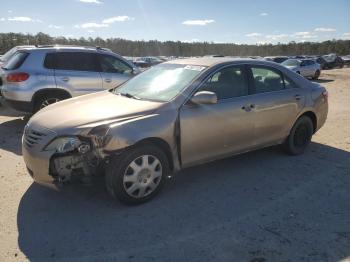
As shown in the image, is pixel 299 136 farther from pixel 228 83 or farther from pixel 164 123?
pixel 164 123

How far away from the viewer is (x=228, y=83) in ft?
17.7

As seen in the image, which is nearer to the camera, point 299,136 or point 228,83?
point 228,83

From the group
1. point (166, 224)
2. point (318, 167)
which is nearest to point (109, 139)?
point (166, 224)

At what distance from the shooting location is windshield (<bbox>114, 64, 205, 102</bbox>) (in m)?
4.97

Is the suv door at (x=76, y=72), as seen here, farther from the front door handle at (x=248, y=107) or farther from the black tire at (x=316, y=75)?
the black tire at (x=316, y=75)

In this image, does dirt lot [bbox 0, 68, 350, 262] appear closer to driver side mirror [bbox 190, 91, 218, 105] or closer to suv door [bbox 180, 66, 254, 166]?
suv door [bbox 180, 66, 254, 166]

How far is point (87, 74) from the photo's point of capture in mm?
8977

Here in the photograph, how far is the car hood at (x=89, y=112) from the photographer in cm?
427

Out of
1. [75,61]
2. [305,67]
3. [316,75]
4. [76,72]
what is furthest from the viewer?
[316,75]

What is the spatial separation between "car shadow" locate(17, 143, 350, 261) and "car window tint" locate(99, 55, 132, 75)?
14.9 ft

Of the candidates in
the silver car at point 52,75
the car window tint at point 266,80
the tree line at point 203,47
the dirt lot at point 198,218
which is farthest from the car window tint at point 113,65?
the tree line at point 203,47

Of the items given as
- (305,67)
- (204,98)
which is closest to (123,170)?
(204,98)

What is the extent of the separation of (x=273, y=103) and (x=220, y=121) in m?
1.16

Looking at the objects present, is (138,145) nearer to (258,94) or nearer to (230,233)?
(230,233)
